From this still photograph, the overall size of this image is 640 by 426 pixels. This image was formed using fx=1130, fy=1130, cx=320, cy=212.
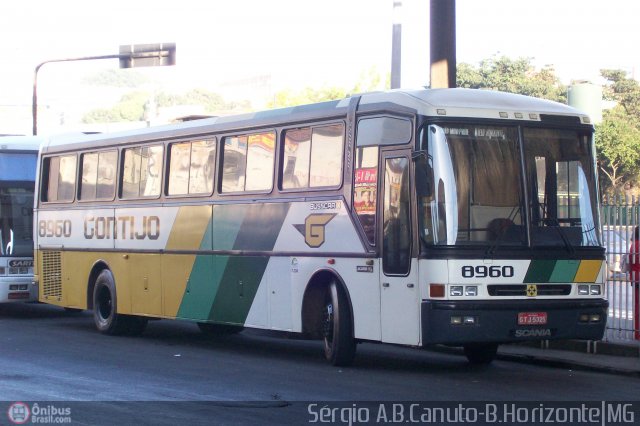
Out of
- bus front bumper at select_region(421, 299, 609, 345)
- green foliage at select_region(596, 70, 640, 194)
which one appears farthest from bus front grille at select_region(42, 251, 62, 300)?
green foliage at select_region(596, 70, 640, 194)

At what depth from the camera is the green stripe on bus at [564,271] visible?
13.1m

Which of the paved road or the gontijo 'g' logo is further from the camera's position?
the gontijo 'g' logo

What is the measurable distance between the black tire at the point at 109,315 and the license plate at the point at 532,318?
848 cm

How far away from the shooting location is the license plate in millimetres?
12812

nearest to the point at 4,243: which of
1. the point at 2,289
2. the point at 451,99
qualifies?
the point at 2,289

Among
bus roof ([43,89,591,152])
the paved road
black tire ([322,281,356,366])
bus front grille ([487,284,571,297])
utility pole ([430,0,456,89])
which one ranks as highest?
utility pole ([430,0,456,89])

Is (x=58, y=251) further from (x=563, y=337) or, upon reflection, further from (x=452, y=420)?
(x=452, y=420)

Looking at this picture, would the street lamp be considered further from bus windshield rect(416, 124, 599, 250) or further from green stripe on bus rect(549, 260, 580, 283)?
green stripe on bus rect(549, 260, 580, 283)

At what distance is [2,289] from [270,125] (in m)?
8.80

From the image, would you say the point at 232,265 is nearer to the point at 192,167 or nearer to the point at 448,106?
the point at 192,167

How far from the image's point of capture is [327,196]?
14375mm

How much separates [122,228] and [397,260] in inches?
284

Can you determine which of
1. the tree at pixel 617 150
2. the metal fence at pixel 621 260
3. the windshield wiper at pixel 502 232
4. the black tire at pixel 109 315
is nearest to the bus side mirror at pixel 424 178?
the windshield wiper at pixel 502 232

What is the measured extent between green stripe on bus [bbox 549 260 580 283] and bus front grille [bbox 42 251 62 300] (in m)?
10.7
